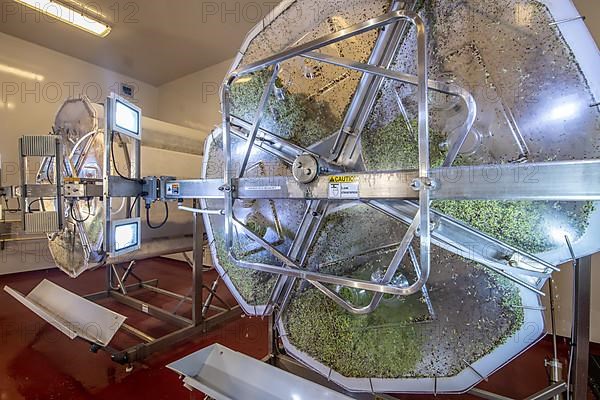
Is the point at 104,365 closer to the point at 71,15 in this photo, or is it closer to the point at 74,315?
the point at 74,315

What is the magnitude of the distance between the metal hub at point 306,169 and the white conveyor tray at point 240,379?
2.88 feet

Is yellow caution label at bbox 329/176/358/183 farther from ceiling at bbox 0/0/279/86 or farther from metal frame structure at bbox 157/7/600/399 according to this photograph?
ceiling at bbox 0/0/279/86

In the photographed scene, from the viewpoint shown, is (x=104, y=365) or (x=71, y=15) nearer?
(x=104, y=365)

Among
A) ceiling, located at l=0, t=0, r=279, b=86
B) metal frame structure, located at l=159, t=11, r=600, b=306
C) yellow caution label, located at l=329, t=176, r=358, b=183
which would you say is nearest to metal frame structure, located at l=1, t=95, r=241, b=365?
metal frame structure, located at l=159, t=11, r=600, b=306

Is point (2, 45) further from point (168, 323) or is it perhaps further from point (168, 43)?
point (168, 323)

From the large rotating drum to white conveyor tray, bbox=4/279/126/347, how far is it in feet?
4.76

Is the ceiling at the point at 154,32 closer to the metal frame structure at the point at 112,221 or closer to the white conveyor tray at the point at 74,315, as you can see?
the metal frame structure at the point at 112,221

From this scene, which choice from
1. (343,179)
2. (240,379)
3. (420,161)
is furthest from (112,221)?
(420,161)

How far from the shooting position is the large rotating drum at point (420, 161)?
89 centimetres

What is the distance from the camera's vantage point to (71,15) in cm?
334

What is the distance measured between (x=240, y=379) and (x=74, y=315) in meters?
1.81

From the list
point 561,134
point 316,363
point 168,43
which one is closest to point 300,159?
point 561,134

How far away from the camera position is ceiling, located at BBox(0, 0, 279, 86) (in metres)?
3.32

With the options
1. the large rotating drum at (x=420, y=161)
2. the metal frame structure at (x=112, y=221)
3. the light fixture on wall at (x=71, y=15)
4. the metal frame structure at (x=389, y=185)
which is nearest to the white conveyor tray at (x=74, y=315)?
the metal frame structure at (x=112, y=221)
